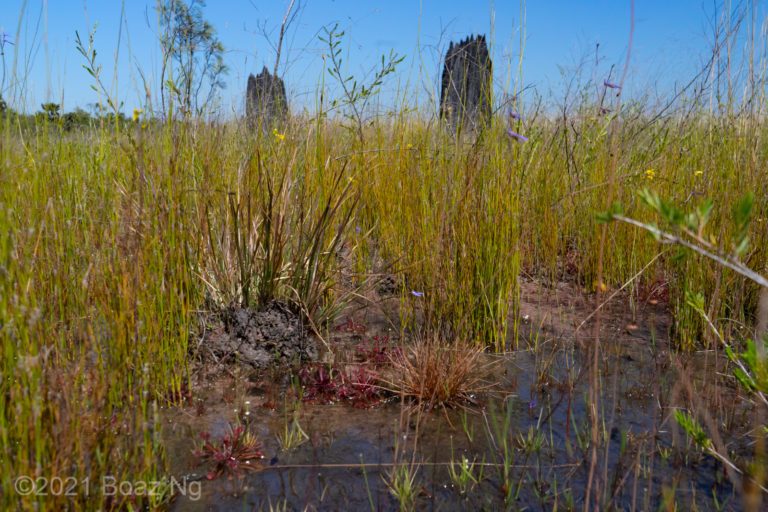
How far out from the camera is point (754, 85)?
113 inches

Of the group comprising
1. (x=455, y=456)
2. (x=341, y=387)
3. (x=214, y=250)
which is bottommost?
(x=455, y=456)

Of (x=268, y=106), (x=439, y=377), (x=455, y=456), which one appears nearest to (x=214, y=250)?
(x=439, y=377)

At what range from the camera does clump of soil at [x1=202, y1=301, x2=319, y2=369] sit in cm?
253

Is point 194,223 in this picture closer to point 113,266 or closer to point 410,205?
point 113,266

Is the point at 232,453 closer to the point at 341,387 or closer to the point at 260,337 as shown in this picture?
the point at 341,387

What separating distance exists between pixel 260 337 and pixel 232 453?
81 cm

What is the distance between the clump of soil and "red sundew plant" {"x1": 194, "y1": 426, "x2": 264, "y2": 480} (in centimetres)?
66

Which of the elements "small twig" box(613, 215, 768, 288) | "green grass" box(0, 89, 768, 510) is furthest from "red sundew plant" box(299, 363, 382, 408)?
"small twig" box(613, 215, 768, 288)

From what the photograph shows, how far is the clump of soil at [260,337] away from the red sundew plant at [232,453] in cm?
66

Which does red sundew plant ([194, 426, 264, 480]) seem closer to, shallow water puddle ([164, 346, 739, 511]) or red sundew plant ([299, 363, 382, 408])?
shallow water puddle ([164, 346, 739, 511])

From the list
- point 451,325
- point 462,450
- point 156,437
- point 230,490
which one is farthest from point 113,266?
point 451,325

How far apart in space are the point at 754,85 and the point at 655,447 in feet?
7.11

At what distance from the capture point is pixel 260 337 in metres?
2.58

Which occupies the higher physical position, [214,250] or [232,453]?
[214,250]
